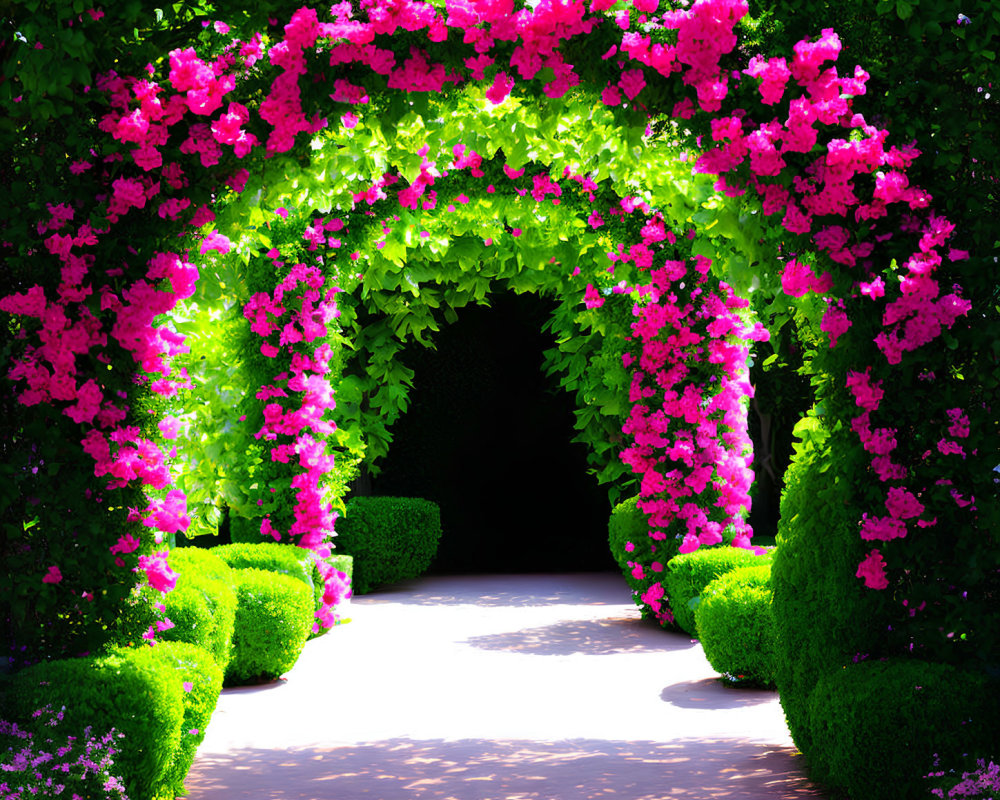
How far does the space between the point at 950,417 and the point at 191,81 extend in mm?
3501

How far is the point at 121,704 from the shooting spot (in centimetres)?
404

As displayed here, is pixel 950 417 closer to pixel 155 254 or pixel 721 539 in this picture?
pixel 155 254

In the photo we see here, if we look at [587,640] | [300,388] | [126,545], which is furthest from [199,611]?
[587,640]

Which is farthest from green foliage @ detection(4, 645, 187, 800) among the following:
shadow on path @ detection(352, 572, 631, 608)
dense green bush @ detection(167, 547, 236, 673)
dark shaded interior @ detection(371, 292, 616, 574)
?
dark shaded interior @ detection(371, 292, 616, 574)

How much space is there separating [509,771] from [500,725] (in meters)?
0.98

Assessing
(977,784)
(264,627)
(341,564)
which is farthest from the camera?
(341,564)

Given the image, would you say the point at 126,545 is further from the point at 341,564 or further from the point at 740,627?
the point at 341,564

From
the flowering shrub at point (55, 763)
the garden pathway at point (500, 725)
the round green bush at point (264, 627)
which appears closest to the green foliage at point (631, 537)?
the garden pathway at point (500, 725)

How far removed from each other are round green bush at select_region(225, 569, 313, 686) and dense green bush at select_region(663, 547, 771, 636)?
3061mm

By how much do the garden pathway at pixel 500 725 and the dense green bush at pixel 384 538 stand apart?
306cm

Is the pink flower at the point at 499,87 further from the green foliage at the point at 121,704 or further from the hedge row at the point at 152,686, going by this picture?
the green foliage at the point at 121,704

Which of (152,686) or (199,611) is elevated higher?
(199,611)

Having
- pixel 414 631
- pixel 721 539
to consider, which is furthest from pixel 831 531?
pixel 414 631

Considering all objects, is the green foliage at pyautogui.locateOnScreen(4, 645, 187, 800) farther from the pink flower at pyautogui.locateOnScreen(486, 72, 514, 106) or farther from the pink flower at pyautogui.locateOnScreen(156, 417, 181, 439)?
the pink flower at pyautogui.locateOnScreen(486, 72, 514, 106)
